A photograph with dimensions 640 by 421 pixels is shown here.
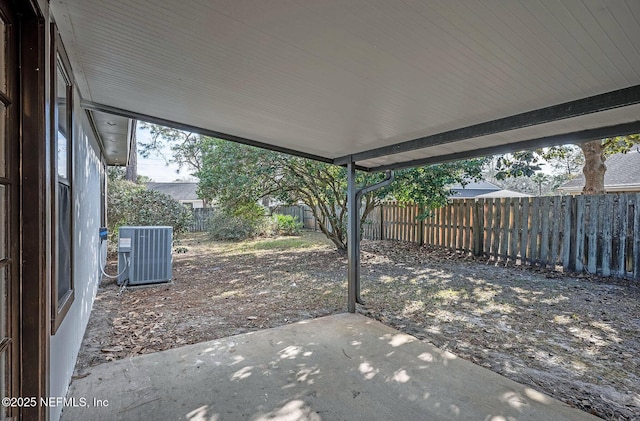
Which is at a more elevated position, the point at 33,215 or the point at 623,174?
the point at 623,174

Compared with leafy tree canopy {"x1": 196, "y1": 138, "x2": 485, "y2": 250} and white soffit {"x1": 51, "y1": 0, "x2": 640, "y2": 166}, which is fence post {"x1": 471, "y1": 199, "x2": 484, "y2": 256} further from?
white soffit {"x1": 51, "y1": 0, "x2": 640, "y2": 166}

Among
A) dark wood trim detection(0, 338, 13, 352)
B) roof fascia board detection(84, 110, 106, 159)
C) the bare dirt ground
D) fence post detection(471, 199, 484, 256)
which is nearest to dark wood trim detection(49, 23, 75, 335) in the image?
dark wood trim detection(0, 338, 13, 352)

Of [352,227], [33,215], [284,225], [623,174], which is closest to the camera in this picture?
[33,215]

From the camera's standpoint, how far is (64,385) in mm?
2268

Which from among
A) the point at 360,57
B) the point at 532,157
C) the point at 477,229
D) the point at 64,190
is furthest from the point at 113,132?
the point at 532,157

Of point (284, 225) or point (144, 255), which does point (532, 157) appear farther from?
point (284, 225)

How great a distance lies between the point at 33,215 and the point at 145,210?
702 cm

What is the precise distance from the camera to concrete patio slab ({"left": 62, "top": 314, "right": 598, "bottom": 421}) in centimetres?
218

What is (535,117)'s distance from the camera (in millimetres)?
2457

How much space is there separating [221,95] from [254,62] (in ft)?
2.31

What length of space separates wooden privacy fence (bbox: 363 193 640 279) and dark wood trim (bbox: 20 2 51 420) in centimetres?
740

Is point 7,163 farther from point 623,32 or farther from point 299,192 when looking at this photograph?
point 299,192

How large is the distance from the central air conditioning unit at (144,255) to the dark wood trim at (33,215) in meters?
4.51

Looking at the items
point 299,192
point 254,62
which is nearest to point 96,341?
point 254,62
